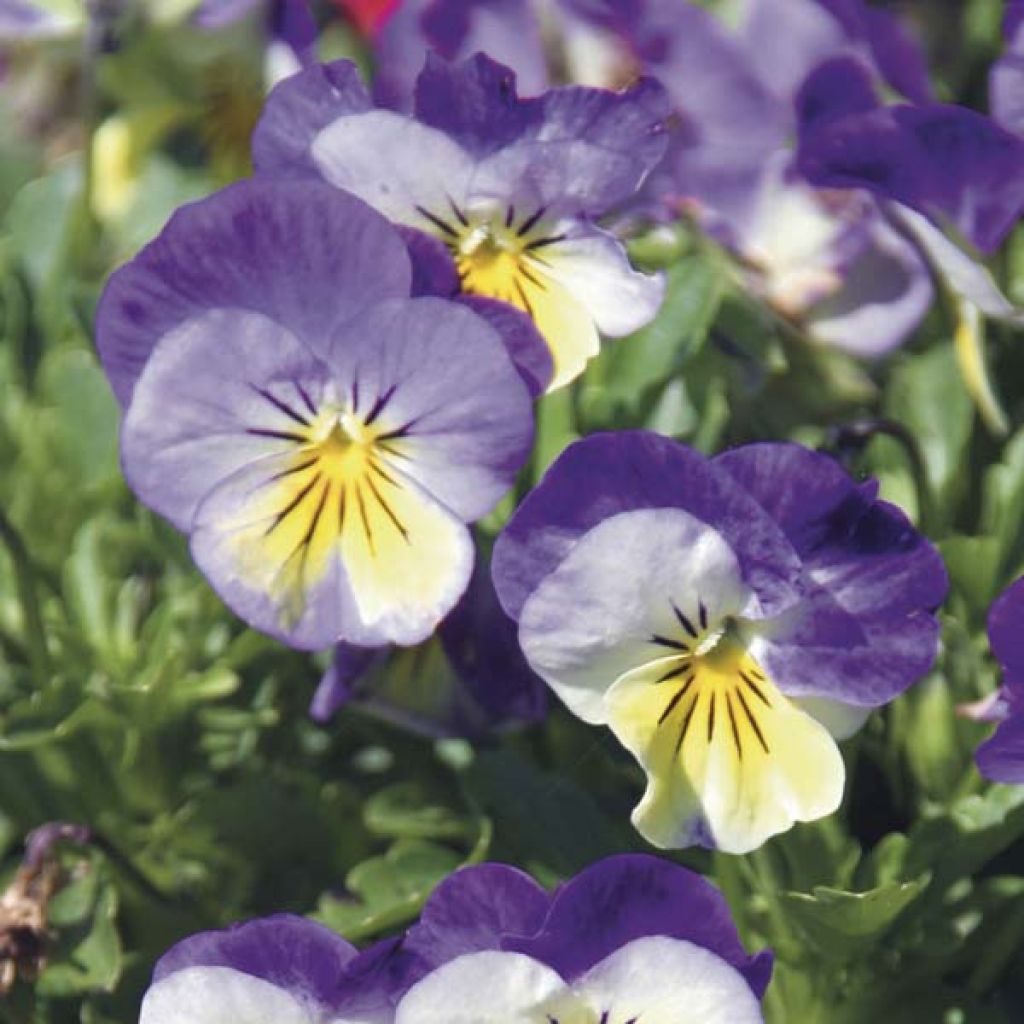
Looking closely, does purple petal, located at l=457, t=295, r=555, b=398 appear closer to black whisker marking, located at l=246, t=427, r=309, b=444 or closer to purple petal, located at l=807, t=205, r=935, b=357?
black whisker marking, located at l=246, t=427, r=309, b=444

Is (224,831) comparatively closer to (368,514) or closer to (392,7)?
(368,514)

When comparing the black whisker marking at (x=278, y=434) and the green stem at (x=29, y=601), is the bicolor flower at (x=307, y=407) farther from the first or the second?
the green stem at (x=29, y=601)

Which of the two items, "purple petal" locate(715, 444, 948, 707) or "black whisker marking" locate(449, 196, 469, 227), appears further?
"black whisker marking" locate(449, 196, 469, 227)

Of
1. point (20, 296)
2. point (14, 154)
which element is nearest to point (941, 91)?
point (20, 296)

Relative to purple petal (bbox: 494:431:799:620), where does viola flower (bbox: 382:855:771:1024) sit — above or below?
below

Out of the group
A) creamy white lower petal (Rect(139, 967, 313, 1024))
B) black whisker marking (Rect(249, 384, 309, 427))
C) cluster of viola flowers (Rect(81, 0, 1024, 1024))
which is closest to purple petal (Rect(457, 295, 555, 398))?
cluster of viola flowers (Rect(81, 0, 1024, 1024))

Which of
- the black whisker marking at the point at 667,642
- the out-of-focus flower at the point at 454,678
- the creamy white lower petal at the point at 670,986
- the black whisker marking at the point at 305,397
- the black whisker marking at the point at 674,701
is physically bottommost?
the out-of-focus flower at the point at 454,678

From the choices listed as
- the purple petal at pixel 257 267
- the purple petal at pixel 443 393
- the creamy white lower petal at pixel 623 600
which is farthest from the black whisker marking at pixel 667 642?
the purple petal at pixel 257 267
